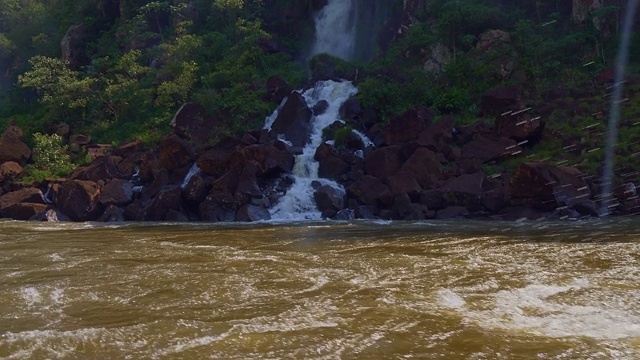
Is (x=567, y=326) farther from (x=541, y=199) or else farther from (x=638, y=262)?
(x=541, y=199)

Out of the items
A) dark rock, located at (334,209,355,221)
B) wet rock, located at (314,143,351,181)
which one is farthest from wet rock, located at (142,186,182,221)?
dark rock, located at (334,209,355,221)

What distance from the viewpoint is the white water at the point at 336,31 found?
3650 cm

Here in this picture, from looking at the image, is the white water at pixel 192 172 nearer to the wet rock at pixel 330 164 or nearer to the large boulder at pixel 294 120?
the large boulder at pixel 294 120

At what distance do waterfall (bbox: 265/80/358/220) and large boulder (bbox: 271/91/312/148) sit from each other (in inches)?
13.8

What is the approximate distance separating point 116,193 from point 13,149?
8.11 m

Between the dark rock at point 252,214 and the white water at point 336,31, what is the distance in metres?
17.9

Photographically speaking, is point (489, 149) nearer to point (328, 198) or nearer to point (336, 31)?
point (328, 198)

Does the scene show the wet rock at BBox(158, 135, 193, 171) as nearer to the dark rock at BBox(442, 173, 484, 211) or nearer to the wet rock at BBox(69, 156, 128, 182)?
the wet rock at BBox(69, 156, 128, 182)

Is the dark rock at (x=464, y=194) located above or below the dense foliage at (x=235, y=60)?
below

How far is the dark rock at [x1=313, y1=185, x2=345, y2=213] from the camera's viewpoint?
20.2m

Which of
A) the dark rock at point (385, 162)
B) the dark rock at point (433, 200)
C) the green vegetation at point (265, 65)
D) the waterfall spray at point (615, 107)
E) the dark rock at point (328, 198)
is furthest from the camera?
the green vegetation at point (265, 65)

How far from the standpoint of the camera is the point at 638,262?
1040 cm

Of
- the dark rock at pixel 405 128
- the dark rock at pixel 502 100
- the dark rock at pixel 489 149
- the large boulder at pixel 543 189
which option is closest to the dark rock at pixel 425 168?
the dark rock at pixel 489 149

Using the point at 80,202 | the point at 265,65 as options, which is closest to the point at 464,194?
the point at 80,202
